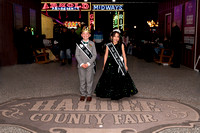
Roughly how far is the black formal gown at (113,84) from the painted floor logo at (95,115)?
0.14 meters

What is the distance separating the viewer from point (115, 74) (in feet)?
18.6

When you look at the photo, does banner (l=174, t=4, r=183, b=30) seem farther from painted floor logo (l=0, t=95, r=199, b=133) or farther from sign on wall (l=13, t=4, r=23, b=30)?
painted floor logo (l=0, t=95, r=199, b=133)

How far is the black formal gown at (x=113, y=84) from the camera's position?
5.59 metres

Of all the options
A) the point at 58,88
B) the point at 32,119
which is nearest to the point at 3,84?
the point at 58,88

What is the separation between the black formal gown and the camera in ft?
18.3

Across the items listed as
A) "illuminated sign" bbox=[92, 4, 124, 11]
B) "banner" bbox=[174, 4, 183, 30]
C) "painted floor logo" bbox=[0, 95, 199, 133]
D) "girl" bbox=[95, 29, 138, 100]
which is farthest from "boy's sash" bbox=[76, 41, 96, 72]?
"illuminated sign" bbox=[92, 4, 124, 11]

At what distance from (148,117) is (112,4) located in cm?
1968

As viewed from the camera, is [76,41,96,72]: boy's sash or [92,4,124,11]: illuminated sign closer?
[76,41,96,72]: boy's sash

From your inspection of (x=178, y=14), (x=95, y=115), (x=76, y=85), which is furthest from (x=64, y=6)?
(x=95, y=115)

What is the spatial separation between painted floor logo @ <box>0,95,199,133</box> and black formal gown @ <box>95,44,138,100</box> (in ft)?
0.45

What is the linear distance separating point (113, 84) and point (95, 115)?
1218 millimetres

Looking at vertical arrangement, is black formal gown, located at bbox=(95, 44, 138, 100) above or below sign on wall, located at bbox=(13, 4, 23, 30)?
below

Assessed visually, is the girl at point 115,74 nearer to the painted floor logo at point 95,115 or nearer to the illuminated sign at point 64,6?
the painted floor logo at point 95,115

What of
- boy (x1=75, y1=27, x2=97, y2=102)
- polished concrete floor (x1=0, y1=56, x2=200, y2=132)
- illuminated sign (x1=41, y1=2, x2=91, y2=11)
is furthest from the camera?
illuminated sign (x1=41, y1=2, x2=91, y2=11)
